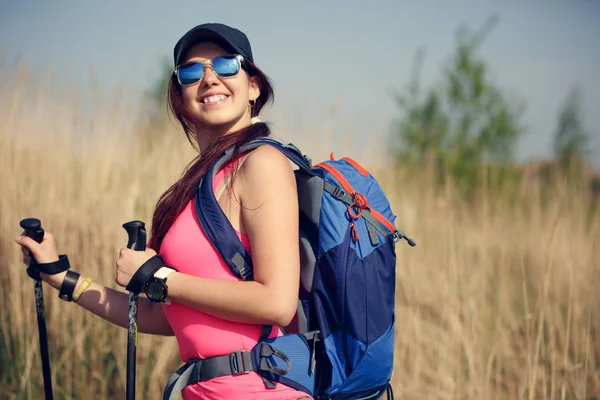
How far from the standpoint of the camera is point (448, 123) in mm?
11109

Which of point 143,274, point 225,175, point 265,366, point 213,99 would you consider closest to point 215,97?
point 213,99

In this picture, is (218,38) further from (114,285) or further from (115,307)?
(114,285)

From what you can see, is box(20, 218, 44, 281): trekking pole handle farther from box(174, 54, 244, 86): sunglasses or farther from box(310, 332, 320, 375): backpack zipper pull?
box(310, 332, 320, 375): backpack zipper pull

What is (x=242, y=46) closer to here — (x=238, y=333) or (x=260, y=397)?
(x=238, y=333)

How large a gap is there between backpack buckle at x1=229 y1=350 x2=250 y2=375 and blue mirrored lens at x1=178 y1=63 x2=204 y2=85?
773mm

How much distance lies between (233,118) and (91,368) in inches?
74.0

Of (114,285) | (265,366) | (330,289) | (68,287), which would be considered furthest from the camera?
(114,285)

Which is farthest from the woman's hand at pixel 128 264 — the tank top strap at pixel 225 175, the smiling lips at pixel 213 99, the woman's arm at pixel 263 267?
the smiling lips at pixel 213 99

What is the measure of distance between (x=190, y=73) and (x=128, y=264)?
0.57 meters

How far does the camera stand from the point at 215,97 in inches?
64.2

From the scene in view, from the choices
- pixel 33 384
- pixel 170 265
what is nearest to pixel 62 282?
pixel 170 265

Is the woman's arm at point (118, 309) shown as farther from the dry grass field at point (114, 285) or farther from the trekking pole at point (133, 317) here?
the dry grass field at point (114, 285)

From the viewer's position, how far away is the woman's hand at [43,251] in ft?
5.43

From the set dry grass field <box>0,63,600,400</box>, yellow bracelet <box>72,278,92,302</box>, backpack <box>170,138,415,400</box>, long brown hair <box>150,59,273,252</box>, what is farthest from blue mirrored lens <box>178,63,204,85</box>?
dry grass field <box>0,63,600,400</box>
